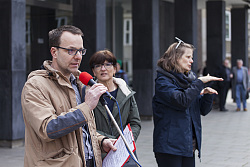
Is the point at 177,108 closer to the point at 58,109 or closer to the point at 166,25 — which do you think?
the point at 58,109

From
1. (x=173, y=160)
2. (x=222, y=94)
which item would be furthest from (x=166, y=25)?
(x=173, y=160)

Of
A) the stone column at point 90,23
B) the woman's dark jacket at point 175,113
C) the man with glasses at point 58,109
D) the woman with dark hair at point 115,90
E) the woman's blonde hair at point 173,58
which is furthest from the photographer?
the stone column at point 90,23

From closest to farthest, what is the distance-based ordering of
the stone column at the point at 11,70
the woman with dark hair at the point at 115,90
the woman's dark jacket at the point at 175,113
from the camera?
the woman with dark hair at the point at 115,90, the woman's dark jacket at the point at 175,113, the stone column at the point at 11,70

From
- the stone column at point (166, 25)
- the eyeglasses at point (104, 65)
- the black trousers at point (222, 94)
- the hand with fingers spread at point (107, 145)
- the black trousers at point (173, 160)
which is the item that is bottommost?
the black trousers at point (222, 94)

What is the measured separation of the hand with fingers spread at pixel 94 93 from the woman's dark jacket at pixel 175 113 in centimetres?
164

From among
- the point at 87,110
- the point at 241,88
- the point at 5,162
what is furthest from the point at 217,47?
the point at 87,110

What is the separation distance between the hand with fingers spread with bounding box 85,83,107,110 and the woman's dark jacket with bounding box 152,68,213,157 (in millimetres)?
1643

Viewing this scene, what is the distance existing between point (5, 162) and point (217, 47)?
1304 cm

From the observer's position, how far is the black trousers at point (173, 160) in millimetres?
4191

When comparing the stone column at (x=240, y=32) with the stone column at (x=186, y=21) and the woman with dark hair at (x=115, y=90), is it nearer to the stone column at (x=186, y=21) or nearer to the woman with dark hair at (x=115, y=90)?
the stone column at (x=186, y=21)

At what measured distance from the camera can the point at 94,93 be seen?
101 inches

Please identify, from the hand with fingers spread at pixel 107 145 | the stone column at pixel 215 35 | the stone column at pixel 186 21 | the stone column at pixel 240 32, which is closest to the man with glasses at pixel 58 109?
the hand with fingers spread at pixel 107 145

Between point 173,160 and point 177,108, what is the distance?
50 centimetres

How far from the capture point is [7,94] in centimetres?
878
